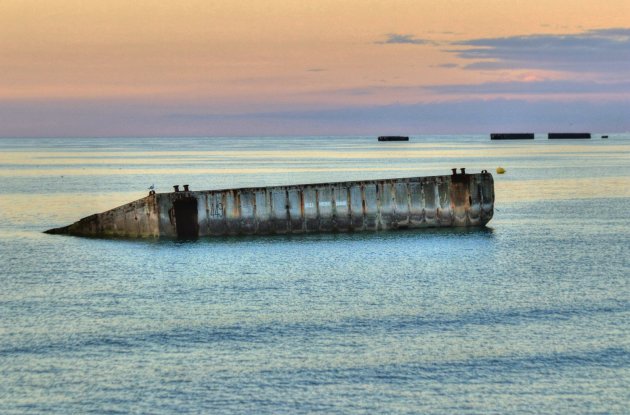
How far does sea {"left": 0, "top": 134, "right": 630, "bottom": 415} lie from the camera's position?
20422 millimetres

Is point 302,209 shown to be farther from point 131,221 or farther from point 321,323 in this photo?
point 321,323

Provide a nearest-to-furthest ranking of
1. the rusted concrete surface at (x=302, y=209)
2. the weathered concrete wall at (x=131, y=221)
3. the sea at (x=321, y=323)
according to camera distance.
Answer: the sea at (x=321, y=323) < the weathered concrete wall at (x=131, y=221) < the rusted concrete surface at (x=302, y=209)

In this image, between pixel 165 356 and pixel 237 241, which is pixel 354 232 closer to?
pixel 237 241

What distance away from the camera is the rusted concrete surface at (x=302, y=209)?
48781mm

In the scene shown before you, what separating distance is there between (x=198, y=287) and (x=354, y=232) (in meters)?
16.4

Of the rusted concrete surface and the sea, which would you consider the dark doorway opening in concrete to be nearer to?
the rusted concrete surface

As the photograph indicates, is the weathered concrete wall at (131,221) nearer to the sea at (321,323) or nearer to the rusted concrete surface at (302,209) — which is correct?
the rusted concrete surface at (302,209)

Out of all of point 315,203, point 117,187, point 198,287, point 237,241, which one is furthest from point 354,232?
point 117,187

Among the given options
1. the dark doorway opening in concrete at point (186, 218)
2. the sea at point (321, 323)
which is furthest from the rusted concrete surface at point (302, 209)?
the sea at point (321, 323)

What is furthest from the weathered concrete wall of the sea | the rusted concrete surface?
the sea

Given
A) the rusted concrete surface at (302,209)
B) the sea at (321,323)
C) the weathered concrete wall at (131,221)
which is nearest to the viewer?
the sea at (321,323)

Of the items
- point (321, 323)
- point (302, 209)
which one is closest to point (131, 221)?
point (302, 209)

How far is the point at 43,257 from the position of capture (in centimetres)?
4362

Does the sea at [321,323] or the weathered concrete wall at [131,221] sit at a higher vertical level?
the weathered concrete wall at [131,221]
